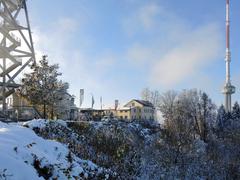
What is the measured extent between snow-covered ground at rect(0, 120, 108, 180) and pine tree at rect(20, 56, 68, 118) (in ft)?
84.8

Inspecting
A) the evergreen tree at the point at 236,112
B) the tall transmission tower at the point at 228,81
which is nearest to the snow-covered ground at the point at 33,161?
the evergreen tree at the point at 236,112

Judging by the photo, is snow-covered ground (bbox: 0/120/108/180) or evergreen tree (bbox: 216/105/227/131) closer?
snow-covered ground (bbox: 0/120/108/180)

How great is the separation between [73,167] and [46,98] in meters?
27.2

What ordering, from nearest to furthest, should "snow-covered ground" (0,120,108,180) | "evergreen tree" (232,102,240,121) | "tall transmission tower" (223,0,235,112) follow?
"snow-covered ground" (0,120,108,180) → "evergreen tree" (232,102,240,121) → "tall transmission tower" (223,0,235,112)

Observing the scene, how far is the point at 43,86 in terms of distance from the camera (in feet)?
117

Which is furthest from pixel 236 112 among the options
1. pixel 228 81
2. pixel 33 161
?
pixel 33 161

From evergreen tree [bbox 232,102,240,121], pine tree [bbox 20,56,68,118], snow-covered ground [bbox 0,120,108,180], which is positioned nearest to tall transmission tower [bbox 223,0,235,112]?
evergreen tree [bbox 232,102,240,121]

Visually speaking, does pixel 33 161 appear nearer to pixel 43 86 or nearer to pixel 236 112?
pixel 43 86

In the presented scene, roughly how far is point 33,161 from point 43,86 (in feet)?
94.7

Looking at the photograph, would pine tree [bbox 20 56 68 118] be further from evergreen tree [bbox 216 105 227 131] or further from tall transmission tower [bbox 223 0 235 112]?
tall transmission tower [bbox 223 0 235 112]

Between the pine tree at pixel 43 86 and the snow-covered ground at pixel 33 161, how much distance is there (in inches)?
1018

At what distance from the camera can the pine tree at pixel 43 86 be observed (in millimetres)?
35344

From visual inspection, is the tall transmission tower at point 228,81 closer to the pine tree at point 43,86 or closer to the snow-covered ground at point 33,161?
the pine tree at point 43,86

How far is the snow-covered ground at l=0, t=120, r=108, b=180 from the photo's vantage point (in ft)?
20.9
